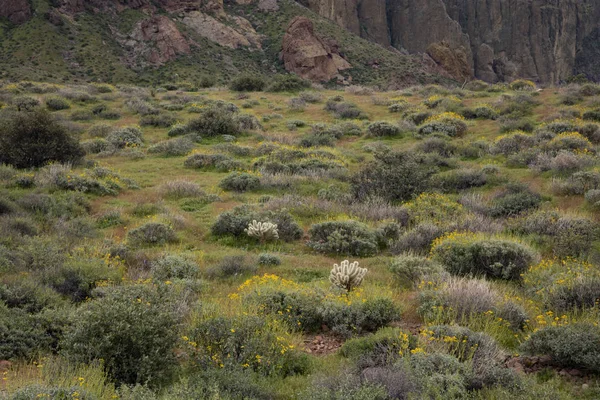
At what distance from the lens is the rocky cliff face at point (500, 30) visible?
104 m

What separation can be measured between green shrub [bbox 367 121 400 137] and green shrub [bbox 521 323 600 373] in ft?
55.2

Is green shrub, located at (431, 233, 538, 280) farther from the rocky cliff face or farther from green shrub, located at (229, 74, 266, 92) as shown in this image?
the rocky cliff face

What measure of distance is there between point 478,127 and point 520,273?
51.5ft

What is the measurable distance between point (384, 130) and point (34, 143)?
14.0m

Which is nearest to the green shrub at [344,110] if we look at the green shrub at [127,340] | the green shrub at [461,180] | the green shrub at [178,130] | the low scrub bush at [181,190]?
the green shrub at [178,130]

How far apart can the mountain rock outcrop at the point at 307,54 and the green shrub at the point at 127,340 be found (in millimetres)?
55410

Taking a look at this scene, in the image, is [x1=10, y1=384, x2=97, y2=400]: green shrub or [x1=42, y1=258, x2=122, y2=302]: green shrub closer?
[x1=10, y1=384, x2=97, y2=400]: green shrub

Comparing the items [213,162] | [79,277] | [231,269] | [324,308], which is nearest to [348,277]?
[324,308]

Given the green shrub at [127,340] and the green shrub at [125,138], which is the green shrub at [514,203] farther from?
the green shrub at [125,138]

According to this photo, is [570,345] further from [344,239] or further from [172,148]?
[172,148]

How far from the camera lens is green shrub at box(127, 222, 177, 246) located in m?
9.56

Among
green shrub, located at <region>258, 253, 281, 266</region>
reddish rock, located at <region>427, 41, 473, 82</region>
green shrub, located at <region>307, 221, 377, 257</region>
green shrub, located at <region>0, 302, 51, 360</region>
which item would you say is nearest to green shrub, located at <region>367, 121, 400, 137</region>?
green shrub, located at <region>307, 221, 377, 257</region>

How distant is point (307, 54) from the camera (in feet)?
194

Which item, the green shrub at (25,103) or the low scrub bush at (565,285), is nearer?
the low scrub bush at (565,285)
